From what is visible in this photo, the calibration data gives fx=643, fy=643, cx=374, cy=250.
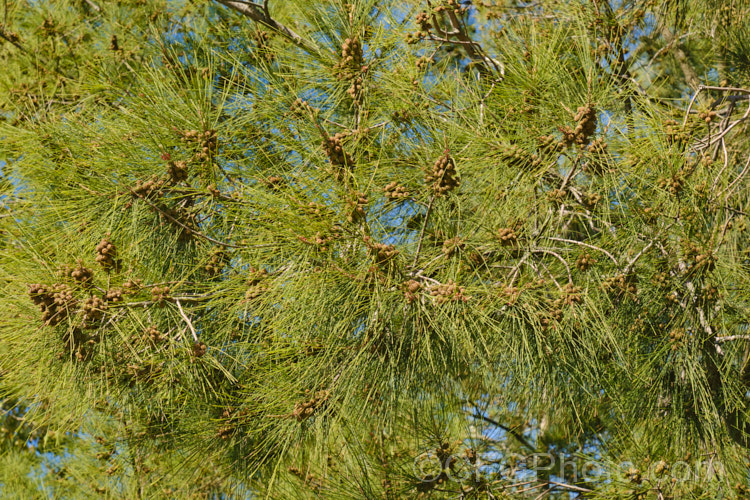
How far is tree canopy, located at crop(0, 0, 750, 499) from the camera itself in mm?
1254

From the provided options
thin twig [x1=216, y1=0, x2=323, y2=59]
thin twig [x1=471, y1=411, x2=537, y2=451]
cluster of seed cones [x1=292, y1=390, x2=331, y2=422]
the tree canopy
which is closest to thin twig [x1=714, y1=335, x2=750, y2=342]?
the tree canopy

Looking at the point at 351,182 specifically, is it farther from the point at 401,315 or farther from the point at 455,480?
the point at 455,480

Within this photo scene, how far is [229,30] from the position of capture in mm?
2127

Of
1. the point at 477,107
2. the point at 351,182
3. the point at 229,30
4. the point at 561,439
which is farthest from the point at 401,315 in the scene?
the point at 561,439

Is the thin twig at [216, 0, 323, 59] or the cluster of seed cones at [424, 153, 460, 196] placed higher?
the thin twig at [216, 0, 323, 59]

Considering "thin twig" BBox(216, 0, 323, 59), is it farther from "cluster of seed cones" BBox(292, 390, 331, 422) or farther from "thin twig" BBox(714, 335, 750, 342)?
"thin twig" BBox(714, 335, 750, 342)

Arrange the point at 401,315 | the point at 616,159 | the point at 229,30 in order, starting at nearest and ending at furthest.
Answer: the point at 401,315
the point at 616,159
the point at 229,30

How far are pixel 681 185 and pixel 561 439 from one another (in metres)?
1.42

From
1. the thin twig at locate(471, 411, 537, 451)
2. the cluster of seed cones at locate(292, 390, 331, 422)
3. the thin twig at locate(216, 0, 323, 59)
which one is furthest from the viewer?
the thin twig at locate(216, 0, 323, 59)

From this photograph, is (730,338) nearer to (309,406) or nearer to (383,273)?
(383,273)

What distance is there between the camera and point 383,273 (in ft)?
3.96

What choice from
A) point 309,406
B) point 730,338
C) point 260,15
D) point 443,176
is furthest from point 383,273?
point 260,15

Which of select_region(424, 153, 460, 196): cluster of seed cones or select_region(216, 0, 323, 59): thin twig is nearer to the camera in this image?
select_region(424, 153, 460, 196): cluster of seed cones

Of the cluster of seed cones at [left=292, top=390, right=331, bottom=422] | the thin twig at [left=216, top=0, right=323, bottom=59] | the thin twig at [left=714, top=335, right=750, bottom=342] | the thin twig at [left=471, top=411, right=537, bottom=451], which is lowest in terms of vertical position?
the cluster of seed cones at [left=292, top=390, right=331, bottom=422]
